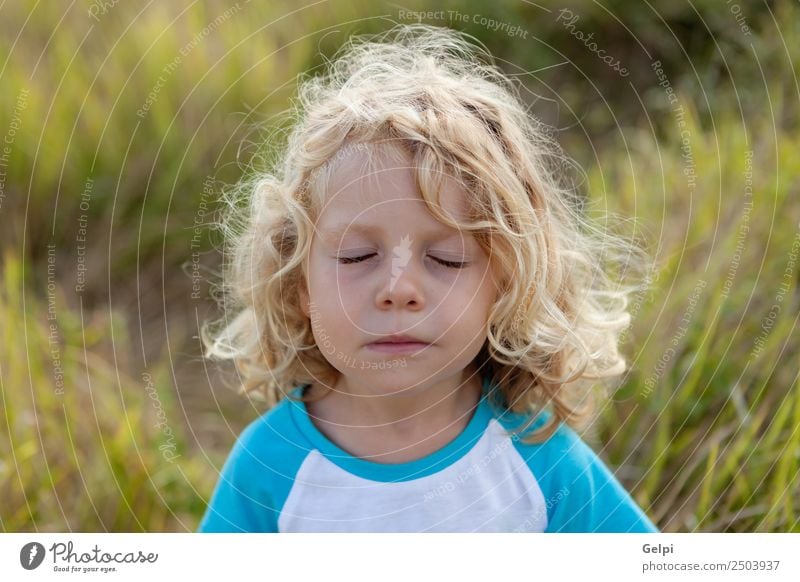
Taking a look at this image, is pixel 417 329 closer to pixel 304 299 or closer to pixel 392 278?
pixel 392 278

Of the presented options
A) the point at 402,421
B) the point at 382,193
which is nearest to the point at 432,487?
the point at 402,421

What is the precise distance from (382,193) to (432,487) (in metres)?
0.45

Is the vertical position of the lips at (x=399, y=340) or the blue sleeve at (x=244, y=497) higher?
the lips at (x=399, y=340)

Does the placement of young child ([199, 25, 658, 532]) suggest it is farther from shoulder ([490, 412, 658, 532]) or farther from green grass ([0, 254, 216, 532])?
green grass ([0, 254, 216, 532])

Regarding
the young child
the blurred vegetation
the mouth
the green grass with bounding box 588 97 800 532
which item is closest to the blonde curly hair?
the young child

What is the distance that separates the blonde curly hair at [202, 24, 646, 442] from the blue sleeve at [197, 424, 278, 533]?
0.44ft

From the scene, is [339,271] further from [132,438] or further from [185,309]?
[185,309]

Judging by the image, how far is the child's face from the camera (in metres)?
1.21

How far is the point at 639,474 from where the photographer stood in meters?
1.82

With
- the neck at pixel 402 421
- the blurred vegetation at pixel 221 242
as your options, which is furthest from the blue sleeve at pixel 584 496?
the blurred vegetation at pixel 221 242
